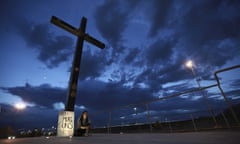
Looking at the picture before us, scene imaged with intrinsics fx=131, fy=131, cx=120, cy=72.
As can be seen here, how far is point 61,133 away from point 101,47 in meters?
5.88

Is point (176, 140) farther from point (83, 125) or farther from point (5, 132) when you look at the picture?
point (5, 132)

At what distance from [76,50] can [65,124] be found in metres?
4.15

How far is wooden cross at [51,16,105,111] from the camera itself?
6.58 metres

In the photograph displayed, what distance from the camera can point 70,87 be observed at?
681cm

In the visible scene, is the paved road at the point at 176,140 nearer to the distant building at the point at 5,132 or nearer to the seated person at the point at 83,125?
the seated person at the point at 83,125

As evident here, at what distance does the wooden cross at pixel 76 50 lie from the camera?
6.58 m

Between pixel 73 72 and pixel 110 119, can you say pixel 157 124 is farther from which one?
pixel 73 72

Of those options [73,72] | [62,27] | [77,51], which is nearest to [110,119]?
[73,72]

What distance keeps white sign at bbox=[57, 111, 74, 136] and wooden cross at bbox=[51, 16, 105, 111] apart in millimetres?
299

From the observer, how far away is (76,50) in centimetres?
786

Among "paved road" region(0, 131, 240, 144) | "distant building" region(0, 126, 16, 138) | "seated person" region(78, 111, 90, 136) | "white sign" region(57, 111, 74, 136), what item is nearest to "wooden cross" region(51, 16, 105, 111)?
"white sign" region(57, 111, 74, 136)

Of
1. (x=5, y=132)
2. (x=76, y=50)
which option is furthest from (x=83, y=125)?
(x=5, y=132)

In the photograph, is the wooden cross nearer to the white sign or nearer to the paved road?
the white sign

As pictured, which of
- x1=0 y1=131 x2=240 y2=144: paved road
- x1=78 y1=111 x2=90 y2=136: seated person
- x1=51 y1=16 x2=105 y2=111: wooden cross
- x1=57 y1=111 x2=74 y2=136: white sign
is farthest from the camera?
x1=51 y1=16 x2=105 y2=111: wooden cross
